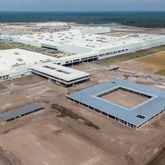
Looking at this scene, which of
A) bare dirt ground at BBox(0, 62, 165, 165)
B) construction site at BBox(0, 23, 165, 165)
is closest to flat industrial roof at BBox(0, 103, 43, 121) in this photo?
construction site at BBox(0, 23, 165, 165)

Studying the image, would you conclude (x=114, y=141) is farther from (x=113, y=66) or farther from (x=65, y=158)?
(x=113, y=66)

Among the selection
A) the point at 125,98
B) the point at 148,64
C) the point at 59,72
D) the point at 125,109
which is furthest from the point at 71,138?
the point at 148,64

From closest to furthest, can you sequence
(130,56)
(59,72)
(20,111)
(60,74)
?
(20,111) < (60,74) < (59,72) < (130,56)

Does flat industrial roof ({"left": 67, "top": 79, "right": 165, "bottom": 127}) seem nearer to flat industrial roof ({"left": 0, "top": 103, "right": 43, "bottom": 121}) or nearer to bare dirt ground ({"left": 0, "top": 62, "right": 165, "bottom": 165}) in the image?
bare dirt ground ({"left": 0, "top": 62, "right": 165, "bottom": 165})

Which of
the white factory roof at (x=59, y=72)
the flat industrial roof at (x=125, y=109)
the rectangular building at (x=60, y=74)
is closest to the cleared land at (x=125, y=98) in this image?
the flat industrial roof at (x=125, y=109)

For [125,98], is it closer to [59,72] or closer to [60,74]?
[60,74]
